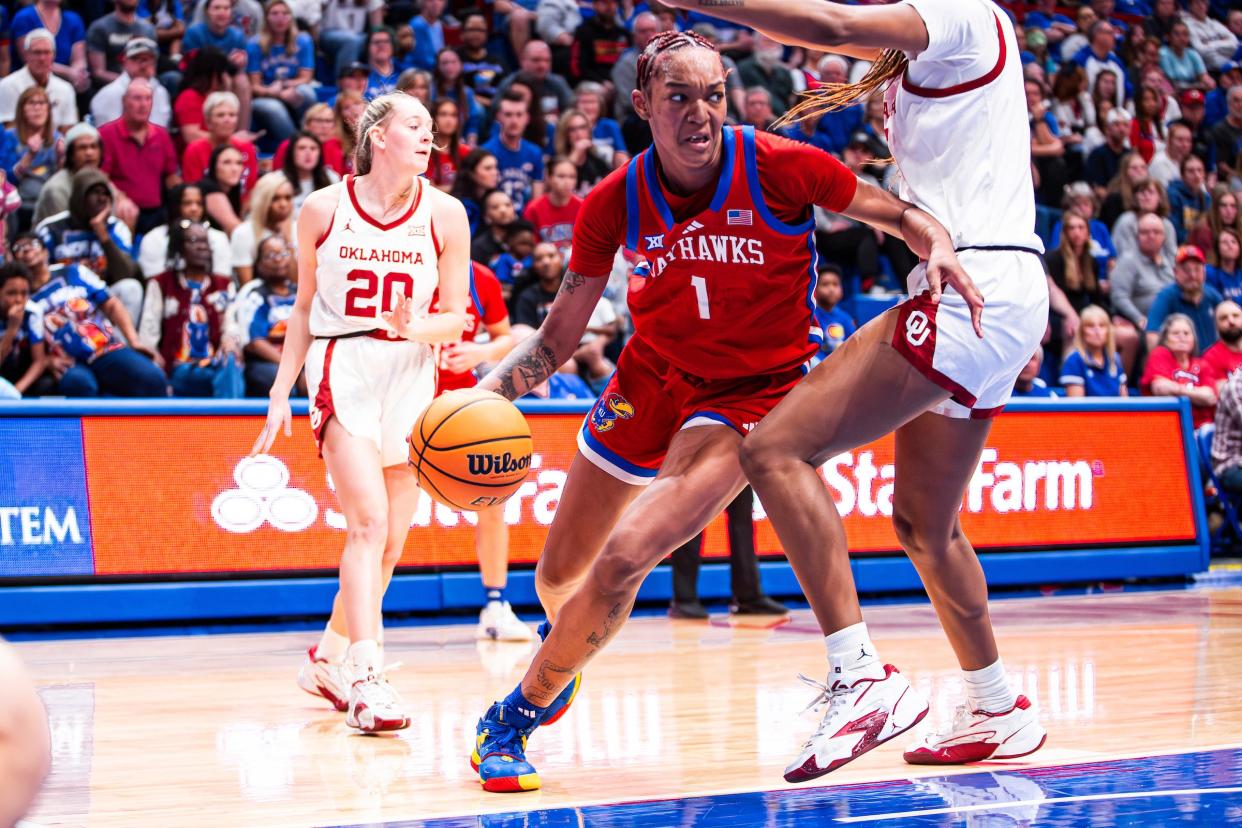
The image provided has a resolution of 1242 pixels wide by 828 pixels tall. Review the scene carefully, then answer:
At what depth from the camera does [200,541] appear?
27.2 ft

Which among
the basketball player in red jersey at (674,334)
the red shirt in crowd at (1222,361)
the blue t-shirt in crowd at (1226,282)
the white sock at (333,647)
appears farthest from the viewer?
the blue t-shirt in crowd at (1226,282)

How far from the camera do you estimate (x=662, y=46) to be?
411 centimetres

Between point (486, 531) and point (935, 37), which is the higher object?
point (935, 37)

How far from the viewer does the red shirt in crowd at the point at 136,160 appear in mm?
10875

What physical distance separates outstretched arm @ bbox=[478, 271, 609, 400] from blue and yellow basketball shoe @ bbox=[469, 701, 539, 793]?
3.17ft

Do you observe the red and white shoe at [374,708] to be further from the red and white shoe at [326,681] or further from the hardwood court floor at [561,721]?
the red and white shoe at [326,681]

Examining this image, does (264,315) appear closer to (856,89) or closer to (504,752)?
(504,752)

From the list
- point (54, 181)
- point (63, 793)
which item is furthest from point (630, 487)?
point (54, 181)

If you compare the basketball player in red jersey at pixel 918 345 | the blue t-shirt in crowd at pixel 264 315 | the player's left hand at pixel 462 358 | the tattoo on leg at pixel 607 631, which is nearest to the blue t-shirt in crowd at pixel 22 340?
the blue t-shirt in crowd at pixel 264 315

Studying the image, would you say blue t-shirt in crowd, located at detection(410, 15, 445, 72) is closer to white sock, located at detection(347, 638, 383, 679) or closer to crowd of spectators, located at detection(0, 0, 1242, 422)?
crowd of spectators, located at detection(0, 0, 1242, 422)

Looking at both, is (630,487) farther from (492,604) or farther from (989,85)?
(492,604)

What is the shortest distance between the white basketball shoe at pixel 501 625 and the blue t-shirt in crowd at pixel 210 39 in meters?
6.32

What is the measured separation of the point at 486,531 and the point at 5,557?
2.59 meters

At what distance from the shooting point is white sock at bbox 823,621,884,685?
3.82m
